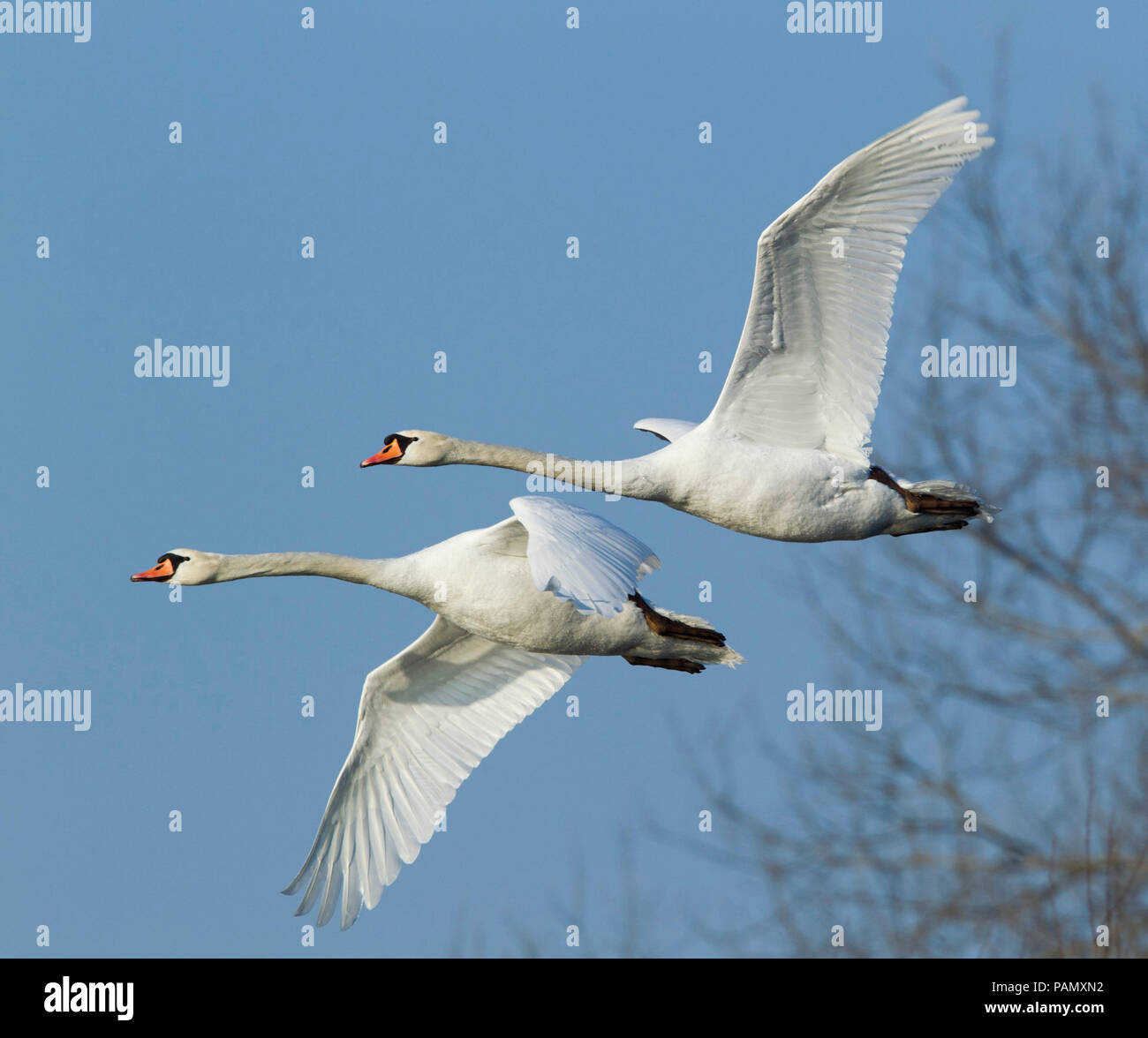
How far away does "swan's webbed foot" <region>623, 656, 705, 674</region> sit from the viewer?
588 inches

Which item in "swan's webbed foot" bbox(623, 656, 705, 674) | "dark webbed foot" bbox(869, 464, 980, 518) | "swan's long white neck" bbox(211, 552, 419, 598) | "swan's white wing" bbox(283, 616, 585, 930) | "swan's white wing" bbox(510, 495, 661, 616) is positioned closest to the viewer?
"swan's white wing" bbox(510, 495, 661, 616)

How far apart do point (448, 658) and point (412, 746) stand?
0.74 meters

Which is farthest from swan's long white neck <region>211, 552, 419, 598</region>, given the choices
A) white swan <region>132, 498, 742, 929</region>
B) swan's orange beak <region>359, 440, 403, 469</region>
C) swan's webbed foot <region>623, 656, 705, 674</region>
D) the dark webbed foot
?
the dark webbed foot

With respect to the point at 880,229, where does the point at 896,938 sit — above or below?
below

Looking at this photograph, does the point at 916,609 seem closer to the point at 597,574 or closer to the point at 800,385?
the point at 800,385

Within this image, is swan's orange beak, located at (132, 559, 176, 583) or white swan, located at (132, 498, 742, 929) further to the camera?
swan's orange beak, located at (132, 559, 176, 583)

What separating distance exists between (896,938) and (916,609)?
377cm

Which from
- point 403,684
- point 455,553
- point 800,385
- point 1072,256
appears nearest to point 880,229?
point 800,385

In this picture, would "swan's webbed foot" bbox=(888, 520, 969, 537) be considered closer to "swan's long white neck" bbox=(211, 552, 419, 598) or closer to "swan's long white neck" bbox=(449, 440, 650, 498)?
"swan's long white neck" bbox=(449, 440, 650, 498)

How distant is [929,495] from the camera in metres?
14.6

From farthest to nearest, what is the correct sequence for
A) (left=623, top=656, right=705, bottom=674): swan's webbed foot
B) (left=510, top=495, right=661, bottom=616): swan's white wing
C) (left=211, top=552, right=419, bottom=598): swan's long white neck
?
(left=623, top=656, right=705, bottom=674): swan's webbed foot
(left=211, top=552, right=419, bottom=598): swan's long white neck
(left=510, top=495, right=661, bottom=616): swan's white wing

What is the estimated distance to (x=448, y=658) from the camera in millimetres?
15898

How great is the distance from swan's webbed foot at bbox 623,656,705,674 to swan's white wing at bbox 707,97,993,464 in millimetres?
1763

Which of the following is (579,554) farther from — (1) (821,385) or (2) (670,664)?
(1) (821,385)
